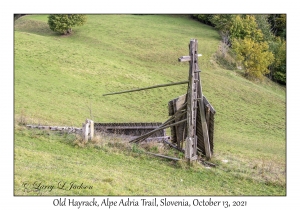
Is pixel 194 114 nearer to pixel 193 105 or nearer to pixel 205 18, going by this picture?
pixel 193 105

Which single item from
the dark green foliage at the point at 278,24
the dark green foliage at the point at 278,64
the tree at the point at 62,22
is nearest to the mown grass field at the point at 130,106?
the tree at the point at 62,22

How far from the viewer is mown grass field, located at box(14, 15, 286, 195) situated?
13.8 m

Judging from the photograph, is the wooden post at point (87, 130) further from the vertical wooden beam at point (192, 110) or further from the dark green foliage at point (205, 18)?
the dark green foliage at point (205, 18)

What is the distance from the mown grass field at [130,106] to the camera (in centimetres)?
1384

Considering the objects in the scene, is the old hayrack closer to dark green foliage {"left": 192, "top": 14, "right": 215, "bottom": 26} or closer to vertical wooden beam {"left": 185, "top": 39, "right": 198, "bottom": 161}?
vertical wooden beam {"left": 185, "top": 39, "right": 198, "bottom": 161}

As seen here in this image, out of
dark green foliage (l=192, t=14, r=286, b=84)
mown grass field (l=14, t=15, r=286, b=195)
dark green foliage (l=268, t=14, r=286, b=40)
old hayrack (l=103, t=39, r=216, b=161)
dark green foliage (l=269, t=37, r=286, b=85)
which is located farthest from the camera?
dark green foliage (l=268, t=14, r=286, b=40)

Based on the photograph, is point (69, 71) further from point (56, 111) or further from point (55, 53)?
point (56, 111)

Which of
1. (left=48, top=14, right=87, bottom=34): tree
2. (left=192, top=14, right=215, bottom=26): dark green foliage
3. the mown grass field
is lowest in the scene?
the mown grass field

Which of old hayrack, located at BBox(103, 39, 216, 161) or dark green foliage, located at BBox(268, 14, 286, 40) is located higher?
dark green foliage, located at BBox(268, 14, 286, 40)

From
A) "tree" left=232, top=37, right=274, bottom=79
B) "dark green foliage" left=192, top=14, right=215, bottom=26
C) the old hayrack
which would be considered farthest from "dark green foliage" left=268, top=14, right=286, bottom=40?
the old hayrack

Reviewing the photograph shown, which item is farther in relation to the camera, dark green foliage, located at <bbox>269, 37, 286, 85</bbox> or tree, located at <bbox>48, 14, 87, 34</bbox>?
dark green foliage, located at <bbox>269, 37, 286, 85</bbox>

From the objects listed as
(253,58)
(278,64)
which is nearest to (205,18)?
(278,64)

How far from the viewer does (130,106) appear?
34.4 m

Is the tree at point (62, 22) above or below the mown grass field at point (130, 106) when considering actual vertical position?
above
